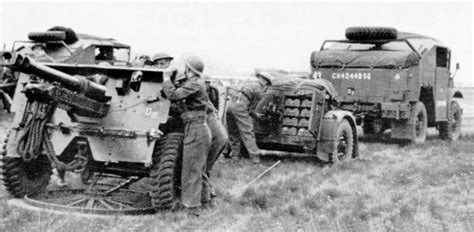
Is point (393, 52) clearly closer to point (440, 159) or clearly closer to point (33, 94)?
point (440, 159)

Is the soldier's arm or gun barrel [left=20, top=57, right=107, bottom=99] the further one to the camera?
the soldier's arm

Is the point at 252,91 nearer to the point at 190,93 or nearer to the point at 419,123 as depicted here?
the point at 190,93

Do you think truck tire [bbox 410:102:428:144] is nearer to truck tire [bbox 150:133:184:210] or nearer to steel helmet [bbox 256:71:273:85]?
steel helmet [bbox 256:71:273:85]

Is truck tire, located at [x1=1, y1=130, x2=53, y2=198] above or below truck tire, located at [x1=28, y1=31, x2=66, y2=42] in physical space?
below

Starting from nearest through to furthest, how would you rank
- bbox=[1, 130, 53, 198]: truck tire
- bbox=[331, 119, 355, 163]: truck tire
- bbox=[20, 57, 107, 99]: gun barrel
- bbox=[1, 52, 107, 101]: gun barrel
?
bbox=[1, 52, 107, 101]: gun barrel → bbox=[20, 57, 107, 99]: gun barrel → bbox=[1, 130, 53, 198]: truck tire → bbox=[331, 119, 355, 163]: truck tire

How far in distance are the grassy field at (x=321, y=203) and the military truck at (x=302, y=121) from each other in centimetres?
33

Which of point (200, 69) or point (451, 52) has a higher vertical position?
point (200, 69)

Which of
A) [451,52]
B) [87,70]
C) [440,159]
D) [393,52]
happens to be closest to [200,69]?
[87,70]

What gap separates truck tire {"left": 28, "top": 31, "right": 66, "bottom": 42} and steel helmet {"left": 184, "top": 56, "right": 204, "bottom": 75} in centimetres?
892

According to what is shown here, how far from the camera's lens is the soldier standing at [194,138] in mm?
7023

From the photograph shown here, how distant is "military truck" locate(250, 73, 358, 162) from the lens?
411 inches

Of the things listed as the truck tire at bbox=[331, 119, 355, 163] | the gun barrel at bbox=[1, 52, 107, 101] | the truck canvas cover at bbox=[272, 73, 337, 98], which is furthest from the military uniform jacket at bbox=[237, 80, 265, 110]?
the gun barrel at bbox=[1, 52, 107, 101]

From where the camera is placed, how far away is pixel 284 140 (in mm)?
10539

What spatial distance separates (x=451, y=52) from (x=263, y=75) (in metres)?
6.56
